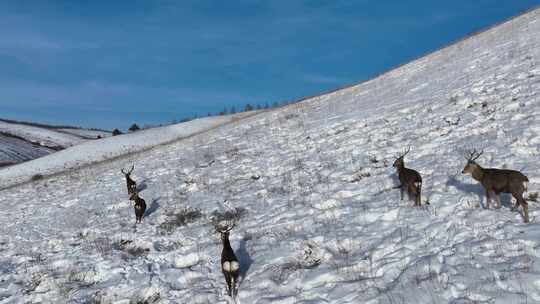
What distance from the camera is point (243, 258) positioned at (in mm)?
10789

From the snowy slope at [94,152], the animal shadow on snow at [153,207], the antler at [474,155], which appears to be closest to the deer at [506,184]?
the antler at [474,155]

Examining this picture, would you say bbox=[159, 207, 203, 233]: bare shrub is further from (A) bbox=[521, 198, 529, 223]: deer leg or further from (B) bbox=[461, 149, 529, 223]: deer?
(A) bbox=[521, 198, 529, 223]: deer leg

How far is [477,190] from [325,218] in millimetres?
3548

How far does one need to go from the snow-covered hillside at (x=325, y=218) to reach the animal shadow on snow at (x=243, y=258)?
5 cm

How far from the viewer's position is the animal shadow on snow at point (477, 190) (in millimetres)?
10549

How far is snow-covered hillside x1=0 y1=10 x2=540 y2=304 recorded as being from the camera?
8.35m

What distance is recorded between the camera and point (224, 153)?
23984 mm

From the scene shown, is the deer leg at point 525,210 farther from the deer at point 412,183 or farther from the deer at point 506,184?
the deer at point 412,183

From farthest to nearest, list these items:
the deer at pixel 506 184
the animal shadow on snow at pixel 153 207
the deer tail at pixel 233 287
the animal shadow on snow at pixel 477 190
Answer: the animal shadow on snow at pixel 153 207, the animal shadow on snow at pixel 477 190, the deer at pixel 506 184, the deer tail at pixel 233 287

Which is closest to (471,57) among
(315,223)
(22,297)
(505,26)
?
(505,26)

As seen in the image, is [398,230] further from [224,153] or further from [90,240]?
[224,153]

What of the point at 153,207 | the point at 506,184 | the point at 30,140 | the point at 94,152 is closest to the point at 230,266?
the point at 506,184

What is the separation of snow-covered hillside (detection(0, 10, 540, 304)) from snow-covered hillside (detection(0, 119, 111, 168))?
153ft

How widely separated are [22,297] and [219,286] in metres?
4.11
